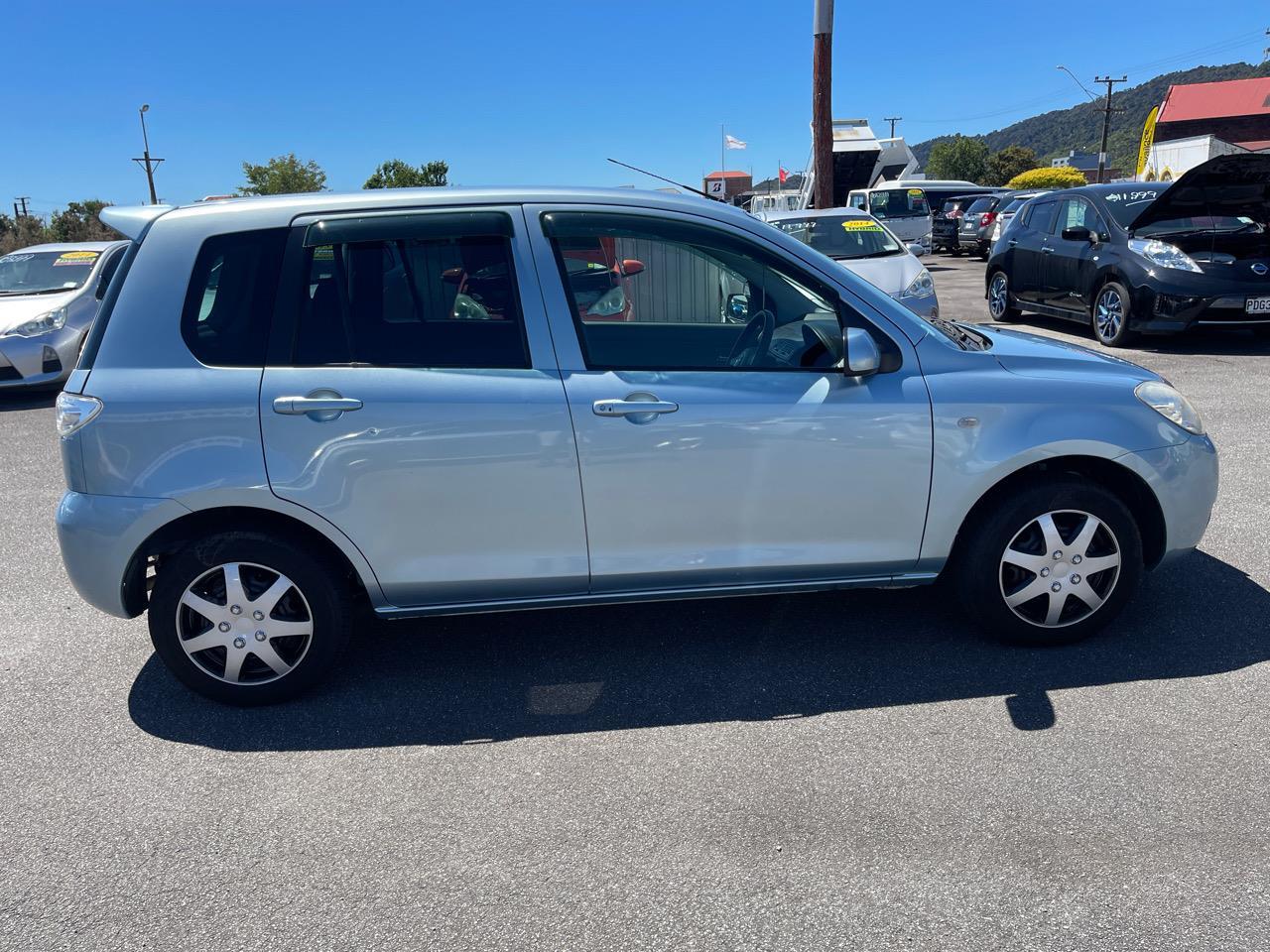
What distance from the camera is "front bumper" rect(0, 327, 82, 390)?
991cm

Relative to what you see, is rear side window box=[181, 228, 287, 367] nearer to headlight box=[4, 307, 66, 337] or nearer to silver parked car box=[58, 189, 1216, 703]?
silver parked car box=[58, 189, 1216, 703]

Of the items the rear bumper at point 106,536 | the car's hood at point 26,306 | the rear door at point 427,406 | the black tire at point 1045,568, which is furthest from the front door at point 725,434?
the car's hood at point 26,306

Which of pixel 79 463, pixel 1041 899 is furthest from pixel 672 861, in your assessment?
pixel 79 463

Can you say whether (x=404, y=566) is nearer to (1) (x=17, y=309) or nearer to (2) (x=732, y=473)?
(2) (x=732, y=473)

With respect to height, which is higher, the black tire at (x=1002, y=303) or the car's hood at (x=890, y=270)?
the car's hood at (x=890, y=270)

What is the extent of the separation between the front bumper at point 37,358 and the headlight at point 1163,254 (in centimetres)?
1086

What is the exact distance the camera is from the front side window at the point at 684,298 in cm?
366

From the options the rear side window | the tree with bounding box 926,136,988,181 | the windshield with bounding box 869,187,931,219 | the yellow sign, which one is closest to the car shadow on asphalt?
the rear side window

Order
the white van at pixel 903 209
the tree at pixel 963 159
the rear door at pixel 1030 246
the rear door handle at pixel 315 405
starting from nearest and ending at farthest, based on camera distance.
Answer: the rear door handle at pixel 315 405 < the rear door at pixel 1030 246 < the white van at pixel 903 209 < the tree at pixel 963 159

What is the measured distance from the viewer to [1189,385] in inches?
347

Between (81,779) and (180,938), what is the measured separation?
3.36ft

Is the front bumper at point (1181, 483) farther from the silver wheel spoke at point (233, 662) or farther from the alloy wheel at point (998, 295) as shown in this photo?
the alloy wheel at point (998, 295)

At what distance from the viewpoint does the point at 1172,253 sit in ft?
32.6

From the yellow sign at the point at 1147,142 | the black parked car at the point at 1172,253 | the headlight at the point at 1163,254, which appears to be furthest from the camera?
the yellow sign at the point at 1147,142
